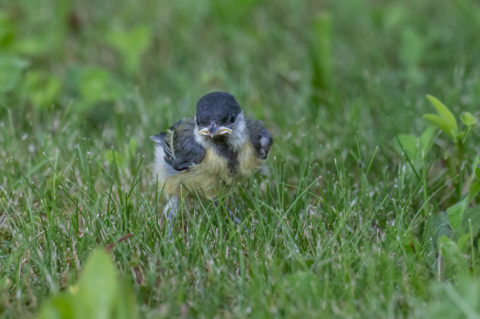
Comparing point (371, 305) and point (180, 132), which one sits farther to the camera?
point (180, 132)

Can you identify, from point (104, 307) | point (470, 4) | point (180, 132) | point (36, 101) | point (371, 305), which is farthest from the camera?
point (470, 4)

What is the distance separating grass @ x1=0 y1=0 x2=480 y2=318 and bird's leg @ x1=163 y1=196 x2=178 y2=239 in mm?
57

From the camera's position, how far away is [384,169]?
10.7 feet

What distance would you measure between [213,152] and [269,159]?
1.48ft

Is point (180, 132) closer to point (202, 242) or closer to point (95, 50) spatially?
point (202, 242)

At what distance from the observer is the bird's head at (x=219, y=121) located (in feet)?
10.2

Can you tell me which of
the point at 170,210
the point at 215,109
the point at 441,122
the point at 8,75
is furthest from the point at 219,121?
the point at 8,75

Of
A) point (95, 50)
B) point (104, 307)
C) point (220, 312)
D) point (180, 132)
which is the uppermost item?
point (95, 50)

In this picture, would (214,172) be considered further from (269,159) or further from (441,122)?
(441,122)

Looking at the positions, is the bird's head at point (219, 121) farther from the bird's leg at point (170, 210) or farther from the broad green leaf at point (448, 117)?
the broad green leaf at point (448, 117)

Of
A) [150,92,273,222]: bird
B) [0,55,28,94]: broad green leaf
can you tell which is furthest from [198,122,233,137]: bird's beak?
[0,55,28,94]: broad green leaf

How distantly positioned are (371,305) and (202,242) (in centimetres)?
74

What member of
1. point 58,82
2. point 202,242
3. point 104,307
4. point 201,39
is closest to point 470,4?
point 201,39

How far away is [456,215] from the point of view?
8.79ft
